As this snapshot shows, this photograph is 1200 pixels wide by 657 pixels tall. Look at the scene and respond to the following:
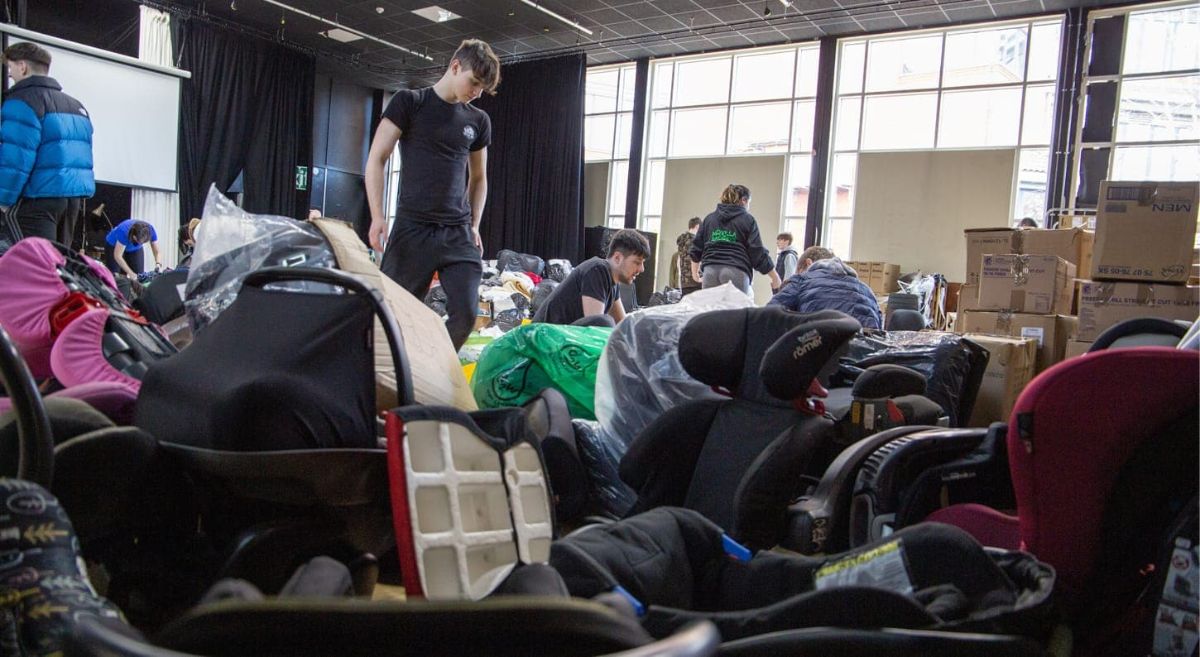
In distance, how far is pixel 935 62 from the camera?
30.0 feet

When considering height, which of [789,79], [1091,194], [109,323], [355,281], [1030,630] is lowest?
[1030,630]

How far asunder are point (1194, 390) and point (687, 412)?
1060mm

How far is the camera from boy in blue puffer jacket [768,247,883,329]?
3.70 meters

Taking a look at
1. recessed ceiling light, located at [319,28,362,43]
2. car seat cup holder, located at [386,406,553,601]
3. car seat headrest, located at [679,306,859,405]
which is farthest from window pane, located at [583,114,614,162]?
car seat cup holder, located at [386,406,553,601]

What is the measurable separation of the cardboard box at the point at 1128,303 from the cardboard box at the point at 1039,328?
250mm

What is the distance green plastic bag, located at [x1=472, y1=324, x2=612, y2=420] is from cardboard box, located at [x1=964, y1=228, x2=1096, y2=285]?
3.11 m

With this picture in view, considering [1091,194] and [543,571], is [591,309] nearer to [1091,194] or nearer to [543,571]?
[543,571]

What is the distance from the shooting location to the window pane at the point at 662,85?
1128 cm

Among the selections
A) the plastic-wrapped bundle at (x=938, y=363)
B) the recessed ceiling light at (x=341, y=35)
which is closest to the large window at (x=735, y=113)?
the recessed ceiling light at (x=341, y=35)

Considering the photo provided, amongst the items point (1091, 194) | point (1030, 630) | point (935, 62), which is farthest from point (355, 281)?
point (935, 62)

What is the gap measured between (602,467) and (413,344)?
2.31ft

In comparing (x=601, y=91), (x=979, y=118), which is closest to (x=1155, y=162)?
(x=979, y=118)

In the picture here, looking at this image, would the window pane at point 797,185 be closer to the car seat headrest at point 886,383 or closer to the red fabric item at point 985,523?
the car seat headrest at point 886,383

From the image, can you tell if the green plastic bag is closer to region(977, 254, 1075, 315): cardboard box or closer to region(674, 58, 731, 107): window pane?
region(977, 254, 1075, 315): cardboard box
